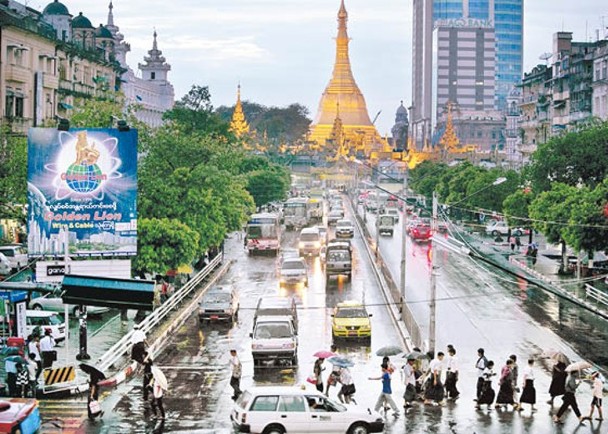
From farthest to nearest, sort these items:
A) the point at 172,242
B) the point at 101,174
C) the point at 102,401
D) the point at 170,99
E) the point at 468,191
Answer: the point at 170,99
the point at 468,191
the point at 172,242
the point at 101,174
the point at 102,401

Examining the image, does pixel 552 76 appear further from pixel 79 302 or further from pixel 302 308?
pixel 79 302

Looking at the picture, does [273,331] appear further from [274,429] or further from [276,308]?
[274,429]

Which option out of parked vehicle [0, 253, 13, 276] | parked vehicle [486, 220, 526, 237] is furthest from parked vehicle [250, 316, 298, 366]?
parked vehicle [486, 220, 526, 237]

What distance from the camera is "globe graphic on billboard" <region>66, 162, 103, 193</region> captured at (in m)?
35.1

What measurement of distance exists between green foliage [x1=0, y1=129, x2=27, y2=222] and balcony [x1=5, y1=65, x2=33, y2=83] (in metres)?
12.2

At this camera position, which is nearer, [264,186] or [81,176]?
[81,176]

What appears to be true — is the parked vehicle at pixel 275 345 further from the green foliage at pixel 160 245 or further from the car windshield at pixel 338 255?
the car windshield at pixel 338 255

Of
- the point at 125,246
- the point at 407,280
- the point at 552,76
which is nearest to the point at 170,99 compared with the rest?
the point at 552,76

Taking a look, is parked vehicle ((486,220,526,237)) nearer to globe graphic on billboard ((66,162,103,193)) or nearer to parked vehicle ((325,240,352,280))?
parked vehicle ((325,240,352,280))

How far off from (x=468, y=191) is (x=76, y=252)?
6624 cm

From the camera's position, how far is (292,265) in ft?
187

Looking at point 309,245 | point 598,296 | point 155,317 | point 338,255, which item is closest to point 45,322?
point 155,317

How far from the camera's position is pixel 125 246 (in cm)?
3619

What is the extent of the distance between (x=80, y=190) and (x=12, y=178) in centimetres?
1096
